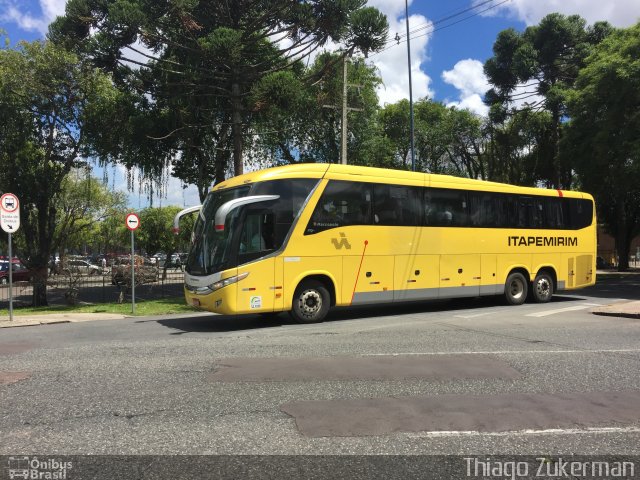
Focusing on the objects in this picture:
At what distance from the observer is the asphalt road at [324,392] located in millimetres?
4207

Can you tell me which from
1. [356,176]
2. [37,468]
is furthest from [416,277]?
[37,468]

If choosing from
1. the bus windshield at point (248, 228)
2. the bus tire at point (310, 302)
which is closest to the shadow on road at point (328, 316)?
the bus tire at point (310, 302)

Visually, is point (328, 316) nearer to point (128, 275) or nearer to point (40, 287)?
point (128, 275)

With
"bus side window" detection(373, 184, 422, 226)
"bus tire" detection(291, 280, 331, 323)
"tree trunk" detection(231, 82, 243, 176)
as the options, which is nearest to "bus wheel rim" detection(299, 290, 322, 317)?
"bus tire" detection(291, 280, 331, 323)

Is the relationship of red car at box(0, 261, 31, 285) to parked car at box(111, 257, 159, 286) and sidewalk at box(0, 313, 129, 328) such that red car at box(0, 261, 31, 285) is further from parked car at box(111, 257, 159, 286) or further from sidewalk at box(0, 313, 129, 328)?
sidewalk at box(0, 313, 129, 328)

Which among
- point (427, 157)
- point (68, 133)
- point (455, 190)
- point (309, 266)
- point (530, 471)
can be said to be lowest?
point (530, 471)

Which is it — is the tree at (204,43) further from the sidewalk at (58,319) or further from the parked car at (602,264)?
the parked car at (602,264)

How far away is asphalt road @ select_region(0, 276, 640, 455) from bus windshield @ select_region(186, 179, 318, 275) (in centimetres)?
163

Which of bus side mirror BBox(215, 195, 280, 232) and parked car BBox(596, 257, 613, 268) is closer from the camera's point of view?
bus side mirror BBox(215, 195, 280, 232)

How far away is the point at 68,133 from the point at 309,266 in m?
14.2

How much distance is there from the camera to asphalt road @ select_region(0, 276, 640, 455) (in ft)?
13.8

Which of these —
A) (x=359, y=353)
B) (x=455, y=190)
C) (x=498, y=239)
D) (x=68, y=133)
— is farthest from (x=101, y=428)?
(x=68, y=133)

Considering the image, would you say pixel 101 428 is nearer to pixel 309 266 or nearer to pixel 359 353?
pixel 359 353

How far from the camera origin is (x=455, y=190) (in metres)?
14.1
